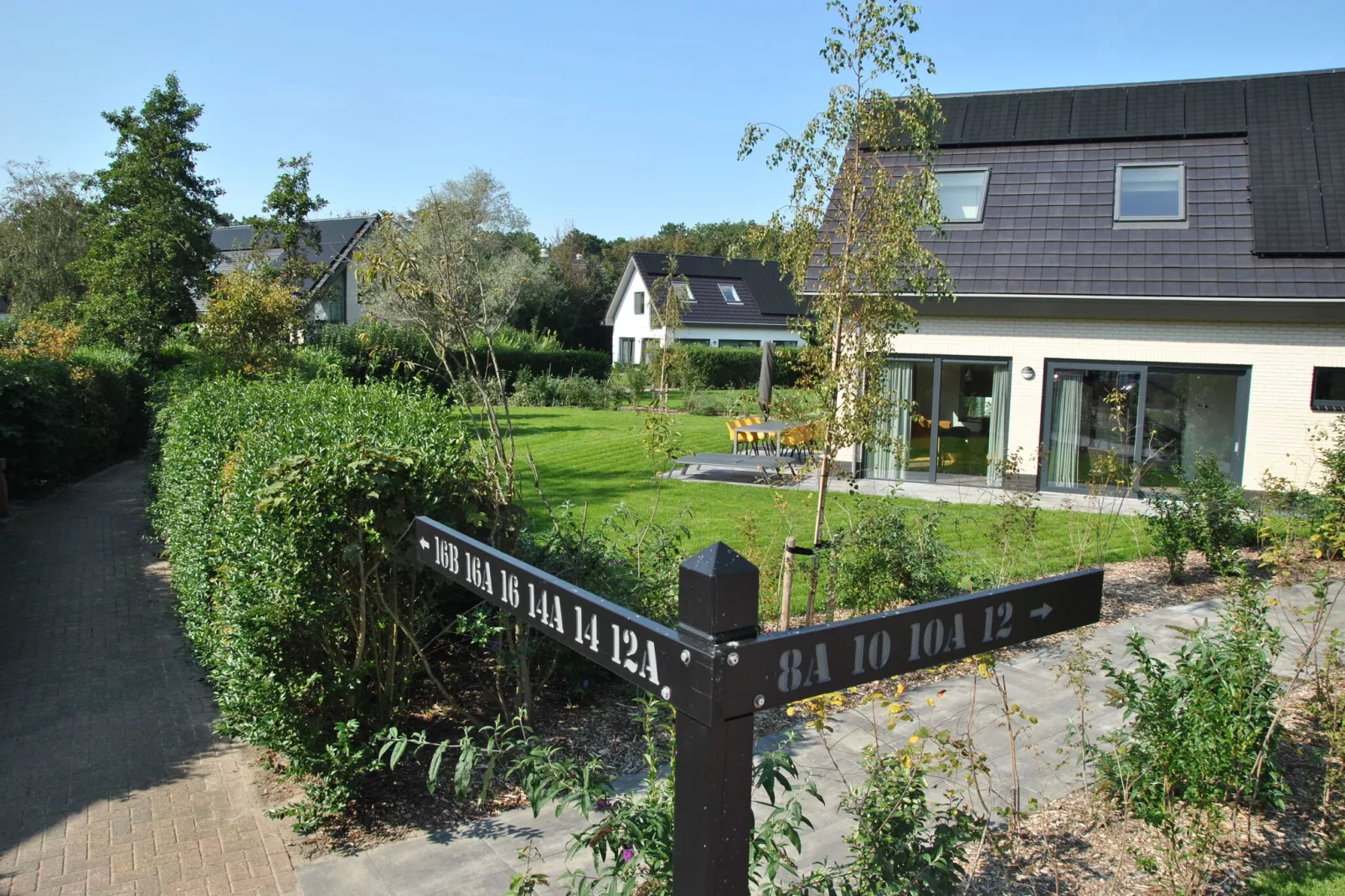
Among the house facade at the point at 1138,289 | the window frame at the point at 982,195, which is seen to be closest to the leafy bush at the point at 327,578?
the house facade at the point at 1138,289

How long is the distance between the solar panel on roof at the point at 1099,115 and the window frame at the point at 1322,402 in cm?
525

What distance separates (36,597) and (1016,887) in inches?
387

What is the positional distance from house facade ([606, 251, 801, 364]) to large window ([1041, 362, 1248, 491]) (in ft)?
93.2

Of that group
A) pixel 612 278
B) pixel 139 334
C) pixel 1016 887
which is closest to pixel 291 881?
pixel 1016 887

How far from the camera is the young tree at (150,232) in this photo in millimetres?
22672

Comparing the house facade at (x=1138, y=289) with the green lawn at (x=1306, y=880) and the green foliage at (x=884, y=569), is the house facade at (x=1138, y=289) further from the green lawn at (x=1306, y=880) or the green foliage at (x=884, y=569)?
the green lawn at (x=1306, y=880)

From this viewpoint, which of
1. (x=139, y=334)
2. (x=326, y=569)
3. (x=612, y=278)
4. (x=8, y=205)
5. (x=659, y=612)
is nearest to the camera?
(x=326, y=569)

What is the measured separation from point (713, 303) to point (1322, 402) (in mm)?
32733

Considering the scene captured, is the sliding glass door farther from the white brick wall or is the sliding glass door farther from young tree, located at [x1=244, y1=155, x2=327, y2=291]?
young tree, located at [x1=244, y1=155, x2=327, y2=291]

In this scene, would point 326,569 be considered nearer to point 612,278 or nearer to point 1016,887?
point 1016,887

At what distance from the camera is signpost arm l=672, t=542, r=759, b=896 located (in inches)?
60.1

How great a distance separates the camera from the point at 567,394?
100ft

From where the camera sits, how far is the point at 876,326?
734 cm

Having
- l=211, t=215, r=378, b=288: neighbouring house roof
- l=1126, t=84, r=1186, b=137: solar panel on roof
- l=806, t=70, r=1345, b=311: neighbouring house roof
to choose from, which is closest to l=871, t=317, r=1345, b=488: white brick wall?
l=806, t=70, r=1345, b=311: neighbouring house roof
